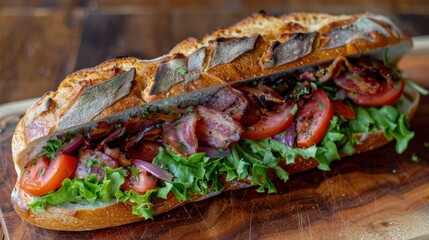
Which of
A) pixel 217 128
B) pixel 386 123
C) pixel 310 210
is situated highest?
pixel 217 128

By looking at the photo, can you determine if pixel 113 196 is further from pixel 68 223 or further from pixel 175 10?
pixel 175 10

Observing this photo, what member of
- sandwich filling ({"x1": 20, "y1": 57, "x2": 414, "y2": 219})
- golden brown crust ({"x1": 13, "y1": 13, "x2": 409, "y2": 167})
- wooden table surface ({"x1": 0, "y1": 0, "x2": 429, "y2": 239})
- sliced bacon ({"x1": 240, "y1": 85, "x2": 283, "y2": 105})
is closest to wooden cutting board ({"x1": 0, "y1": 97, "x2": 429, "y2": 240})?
wooden table surface ({"x1": 0, "y1": 0, "x2": 429, "y2": 239})

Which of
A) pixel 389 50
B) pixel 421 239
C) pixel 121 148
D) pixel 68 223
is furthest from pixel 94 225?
pixel 389 50

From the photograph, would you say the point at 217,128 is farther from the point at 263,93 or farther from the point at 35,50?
the point at 35,50

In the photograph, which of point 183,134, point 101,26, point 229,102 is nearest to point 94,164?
point 183,134

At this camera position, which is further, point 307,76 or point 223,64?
point 307,76

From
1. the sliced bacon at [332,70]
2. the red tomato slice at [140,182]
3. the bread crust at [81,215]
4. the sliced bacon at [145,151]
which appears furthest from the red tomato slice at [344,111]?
the red tomato slice at [140,182]

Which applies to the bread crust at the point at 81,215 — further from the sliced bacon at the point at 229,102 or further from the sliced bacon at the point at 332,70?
the sliced bacon at the point at 332,70
